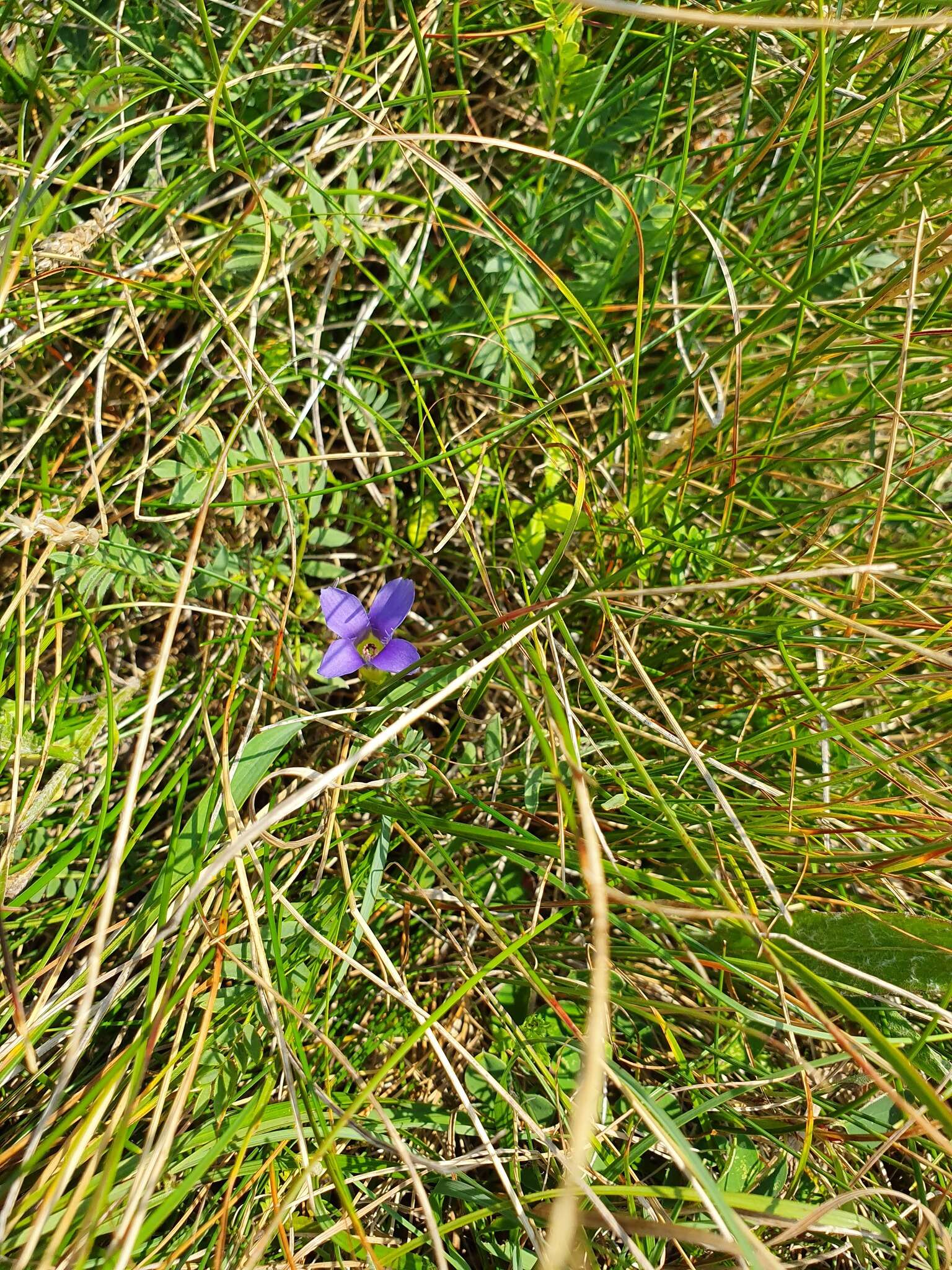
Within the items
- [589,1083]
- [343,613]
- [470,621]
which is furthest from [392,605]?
Answer: [589,1083]

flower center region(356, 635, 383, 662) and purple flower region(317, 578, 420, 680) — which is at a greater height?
purple flower region(317, 578, 420, 680)

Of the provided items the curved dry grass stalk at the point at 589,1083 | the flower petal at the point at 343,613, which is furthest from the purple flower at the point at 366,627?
the curved dry grass stalk at the point at 589,1083

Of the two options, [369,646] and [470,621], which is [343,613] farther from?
[470,621]

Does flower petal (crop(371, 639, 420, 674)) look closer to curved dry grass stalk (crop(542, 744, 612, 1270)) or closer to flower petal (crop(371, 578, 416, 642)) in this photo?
flower petal (crop(371, 578, 416, 642))

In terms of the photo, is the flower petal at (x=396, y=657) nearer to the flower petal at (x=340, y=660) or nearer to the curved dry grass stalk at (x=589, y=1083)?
the flower petal at (x=340, y=660)

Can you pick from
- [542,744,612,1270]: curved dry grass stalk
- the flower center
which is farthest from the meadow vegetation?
[542,744,612,1270]: curved dry grass stalk

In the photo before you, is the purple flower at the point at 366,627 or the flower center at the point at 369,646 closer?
the purple flower at the point at 366,627
